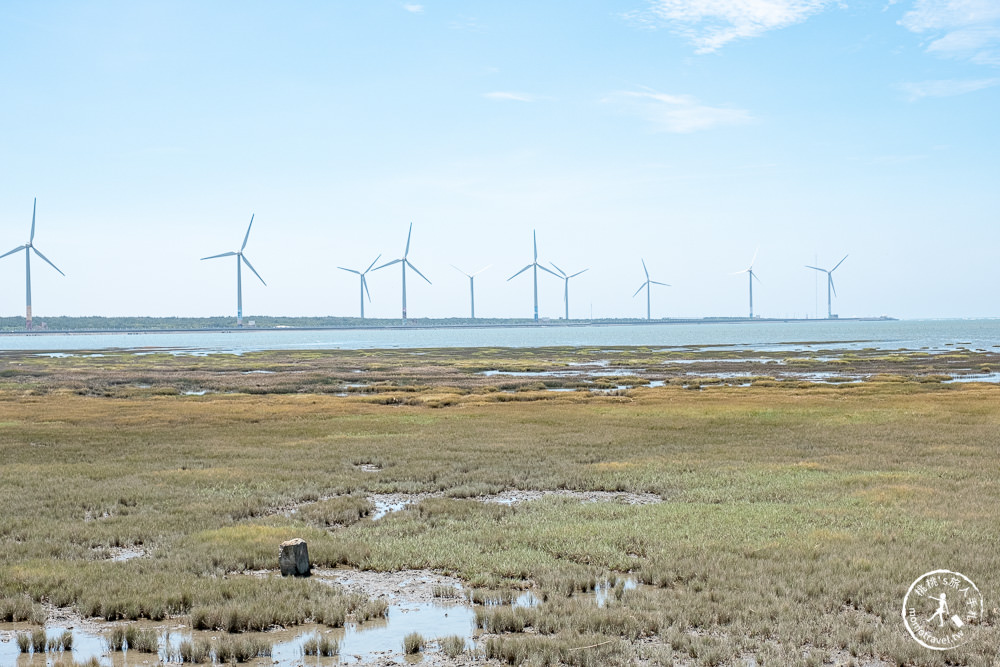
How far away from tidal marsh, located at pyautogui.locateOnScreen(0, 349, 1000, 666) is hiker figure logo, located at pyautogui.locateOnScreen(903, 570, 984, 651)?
220mm

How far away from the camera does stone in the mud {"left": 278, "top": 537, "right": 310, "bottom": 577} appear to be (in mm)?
14852

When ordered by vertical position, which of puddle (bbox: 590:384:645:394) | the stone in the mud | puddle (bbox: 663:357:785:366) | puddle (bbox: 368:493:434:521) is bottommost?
puddle (bbox: 663:357:785:366)

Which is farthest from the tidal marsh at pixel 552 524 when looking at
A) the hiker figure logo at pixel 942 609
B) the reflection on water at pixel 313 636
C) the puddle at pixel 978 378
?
the puddle at pixel 978 378

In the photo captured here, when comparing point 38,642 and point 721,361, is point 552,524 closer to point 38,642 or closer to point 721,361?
point 38,642

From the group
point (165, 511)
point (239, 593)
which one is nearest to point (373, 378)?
point (165, 511)

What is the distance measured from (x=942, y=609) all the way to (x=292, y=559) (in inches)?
384

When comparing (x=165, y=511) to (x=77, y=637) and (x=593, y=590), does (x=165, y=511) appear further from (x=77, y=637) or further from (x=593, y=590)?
(x=593, y=590)

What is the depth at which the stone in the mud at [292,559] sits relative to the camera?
1485cm

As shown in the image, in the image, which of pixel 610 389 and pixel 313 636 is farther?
pixel 610 389

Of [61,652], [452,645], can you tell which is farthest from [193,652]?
[452,645]

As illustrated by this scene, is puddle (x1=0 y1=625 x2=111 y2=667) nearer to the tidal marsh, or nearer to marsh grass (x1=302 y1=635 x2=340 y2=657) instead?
the tidal marsh

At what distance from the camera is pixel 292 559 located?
14.9 metres

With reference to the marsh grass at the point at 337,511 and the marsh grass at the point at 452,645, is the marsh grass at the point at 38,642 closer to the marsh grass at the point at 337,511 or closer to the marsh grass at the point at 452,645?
the marsh grass at the point at 452,645

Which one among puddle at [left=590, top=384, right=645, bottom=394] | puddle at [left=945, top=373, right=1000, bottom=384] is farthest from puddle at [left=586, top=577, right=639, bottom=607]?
puddle at [left=945, top=373, right=1000, bottom=384]
